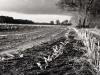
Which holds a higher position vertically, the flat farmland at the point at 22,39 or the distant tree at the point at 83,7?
the distant tree at the point at 83,7

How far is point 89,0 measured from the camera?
35.4 metres

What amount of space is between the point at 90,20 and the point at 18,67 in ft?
119

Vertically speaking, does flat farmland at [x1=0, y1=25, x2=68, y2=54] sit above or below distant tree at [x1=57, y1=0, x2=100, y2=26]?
below

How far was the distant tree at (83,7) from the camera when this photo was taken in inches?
1417

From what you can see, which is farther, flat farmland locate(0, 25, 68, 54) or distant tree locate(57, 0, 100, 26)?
distant tree locate(57, 0, 100, 26)

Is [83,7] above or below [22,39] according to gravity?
above

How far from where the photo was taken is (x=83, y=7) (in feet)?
127

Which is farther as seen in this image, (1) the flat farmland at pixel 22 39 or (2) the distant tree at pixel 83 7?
(2) the distant tree at pixel 83 7

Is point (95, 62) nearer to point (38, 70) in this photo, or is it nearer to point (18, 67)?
point (38, 70)

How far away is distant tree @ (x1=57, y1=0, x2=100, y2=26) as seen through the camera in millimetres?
35991

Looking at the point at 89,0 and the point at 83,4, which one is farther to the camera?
the point at 83,4

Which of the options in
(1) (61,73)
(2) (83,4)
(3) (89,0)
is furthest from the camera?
(2) (83,4)

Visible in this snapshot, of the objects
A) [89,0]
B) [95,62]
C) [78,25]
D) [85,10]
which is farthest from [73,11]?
[95,62]

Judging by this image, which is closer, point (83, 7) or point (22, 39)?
point (22, 39)
